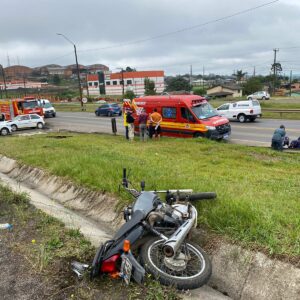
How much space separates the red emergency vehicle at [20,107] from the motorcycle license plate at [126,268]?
32412 mm

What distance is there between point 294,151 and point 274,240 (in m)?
11.8

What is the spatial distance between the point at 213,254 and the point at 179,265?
0.83 meters

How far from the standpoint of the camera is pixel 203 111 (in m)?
17.1

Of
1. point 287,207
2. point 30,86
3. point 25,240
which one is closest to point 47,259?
point 25,240

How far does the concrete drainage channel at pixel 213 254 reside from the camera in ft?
11.9

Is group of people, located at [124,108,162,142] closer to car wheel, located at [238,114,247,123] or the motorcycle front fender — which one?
car wheel, located at [238,114,247,123]

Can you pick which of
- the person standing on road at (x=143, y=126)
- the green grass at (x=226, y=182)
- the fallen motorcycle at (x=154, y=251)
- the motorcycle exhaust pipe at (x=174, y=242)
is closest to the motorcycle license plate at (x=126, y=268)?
the fallen motorcycle at (x=154, y=251)

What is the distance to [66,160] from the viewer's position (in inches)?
375

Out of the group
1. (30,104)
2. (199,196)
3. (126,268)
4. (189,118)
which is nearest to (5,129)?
(30,104)

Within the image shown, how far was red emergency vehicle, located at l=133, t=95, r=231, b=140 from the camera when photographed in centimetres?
1645

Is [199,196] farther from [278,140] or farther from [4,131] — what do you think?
[4,131]

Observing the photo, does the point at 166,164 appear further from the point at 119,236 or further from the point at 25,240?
the point at 119,236

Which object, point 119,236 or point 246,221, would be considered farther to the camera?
point 246,221

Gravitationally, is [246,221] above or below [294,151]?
above
